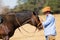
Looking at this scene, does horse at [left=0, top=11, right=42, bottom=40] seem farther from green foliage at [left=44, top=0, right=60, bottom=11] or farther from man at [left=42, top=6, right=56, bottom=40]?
green foliage at [left=44, top=0, right=60, bottom=11]

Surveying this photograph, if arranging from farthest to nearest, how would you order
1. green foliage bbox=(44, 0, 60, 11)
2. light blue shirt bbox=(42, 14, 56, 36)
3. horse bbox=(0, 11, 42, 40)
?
green foliage bbox=(44, 0, 60, 11) < horse bbox=(0, 11, 42, 40) < light blue shirt bbox=(42, 14, 56, 36)

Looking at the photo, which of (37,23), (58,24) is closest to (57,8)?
(58,24)

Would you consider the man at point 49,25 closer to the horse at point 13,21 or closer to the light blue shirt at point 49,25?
the light blue shirt at point 49,25

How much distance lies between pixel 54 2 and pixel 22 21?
17917 millimetres

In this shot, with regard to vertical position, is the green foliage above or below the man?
below

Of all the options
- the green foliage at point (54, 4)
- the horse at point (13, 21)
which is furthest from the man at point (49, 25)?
the green foliage at point (54, 4)

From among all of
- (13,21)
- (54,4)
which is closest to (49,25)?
(13,21)

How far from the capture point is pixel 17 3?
1025 inches

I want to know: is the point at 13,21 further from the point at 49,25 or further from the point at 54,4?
the point at 54,4

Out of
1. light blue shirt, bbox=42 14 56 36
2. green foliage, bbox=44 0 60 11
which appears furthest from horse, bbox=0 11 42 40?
green foliage, bbox=44 0 60 11

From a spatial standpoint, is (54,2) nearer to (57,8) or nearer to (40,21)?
(57,8)

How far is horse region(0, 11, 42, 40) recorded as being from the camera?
327 inches

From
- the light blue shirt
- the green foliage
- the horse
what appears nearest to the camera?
the light blue shirt

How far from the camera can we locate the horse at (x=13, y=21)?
8305mm
